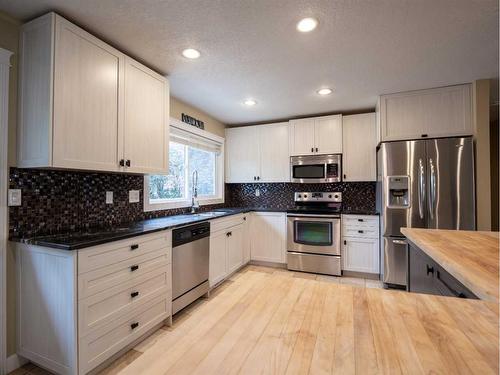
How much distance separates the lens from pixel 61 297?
1.53 meters

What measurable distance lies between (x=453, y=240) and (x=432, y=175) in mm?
1882

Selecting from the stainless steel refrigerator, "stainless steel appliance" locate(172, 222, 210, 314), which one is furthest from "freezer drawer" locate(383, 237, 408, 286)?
"stainless steel appliance" locate(172, 222, 210, 314)

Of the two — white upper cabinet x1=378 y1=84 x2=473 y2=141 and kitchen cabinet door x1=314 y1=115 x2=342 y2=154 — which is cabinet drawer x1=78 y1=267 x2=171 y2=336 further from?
white upper cabinet x1=378 y1=84 x2=473 y2=141

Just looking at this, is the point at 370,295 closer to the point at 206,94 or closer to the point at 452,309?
the point at 452,309

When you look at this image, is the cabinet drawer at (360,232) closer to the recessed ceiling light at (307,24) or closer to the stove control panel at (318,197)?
the stove control panel at (318,197)

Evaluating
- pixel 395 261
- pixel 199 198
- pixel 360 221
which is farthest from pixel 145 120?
pixel 395 261

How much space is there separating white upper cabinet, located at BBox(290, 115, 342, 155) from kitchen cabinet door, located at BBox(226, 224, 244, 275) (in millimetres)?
1476

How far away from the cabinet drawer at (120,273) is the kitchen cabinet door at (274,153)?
2340 mm

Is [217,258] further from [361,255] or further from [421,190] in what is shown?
[421,190]

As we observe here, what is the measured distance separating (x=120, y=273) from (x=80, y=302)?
0.29 m

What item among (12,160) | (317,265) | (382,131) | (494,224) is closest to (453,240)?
(382,131)

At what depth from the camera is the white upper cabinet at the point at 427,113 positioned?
2803 mm

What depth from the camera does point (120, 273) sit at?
176 centimetres

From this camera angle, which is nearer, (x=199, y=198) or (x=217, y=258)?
(x=217, y=258)
